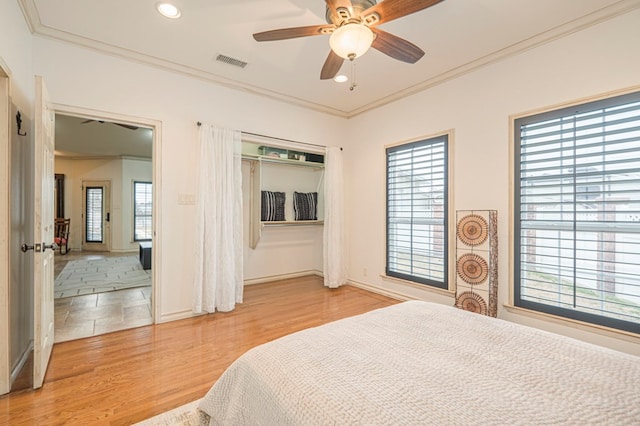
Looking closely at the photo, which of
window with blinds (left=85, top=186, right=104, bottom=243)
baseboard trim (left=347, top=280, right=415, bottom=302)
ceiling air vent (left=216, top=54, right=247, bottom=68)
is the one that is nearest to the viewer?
ceiling air vent (left=216, top=54, right=247, bottom=68)

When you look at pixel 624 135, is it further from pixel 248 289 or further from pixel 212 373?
pixel 248 289

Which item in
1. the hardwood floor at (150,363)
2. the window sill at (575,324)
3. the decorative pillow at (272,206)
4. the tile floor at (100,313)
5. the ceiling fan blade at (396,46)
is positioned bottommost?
the hardwood floor at (150,363)

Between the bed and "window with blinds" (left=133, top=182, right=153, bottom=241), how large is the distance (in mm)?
8822

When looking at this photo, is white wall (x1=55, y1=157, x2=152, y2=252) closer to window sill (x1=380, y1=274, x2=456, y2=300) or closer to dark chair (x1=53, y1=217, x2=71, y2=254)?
dark chair (x1=53, y1=217, x2=71, y2=254)

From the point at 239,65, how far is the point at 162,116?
3.40 feet

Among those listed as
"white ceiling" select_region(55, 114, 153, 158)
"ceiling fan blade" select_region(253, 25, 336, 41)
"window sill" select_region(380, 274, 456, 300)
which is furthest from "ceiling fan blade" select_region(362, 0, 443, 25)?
"white ceiling" select_region(55, 114, 153, 158)

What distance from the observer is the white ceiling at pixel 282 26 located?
7.68 ft

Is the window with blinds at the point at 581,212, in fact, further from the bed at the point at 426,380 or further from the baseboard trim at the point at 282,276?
the baseboard trim at the point at 282,276

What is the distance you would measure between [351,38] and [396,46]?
1.67ft

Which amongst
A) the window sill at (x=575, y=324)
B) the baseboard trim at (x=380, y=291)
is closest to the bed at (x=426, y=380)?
the window sill at (x=575, y=324)

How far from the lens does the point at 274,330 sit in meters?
3.04

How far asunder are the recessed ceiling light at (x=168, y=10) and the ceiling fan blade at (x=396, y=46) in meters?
1.65

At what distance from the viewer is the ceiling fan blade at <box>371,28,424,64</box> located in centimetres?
204

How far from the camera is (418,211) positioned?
387 cm
